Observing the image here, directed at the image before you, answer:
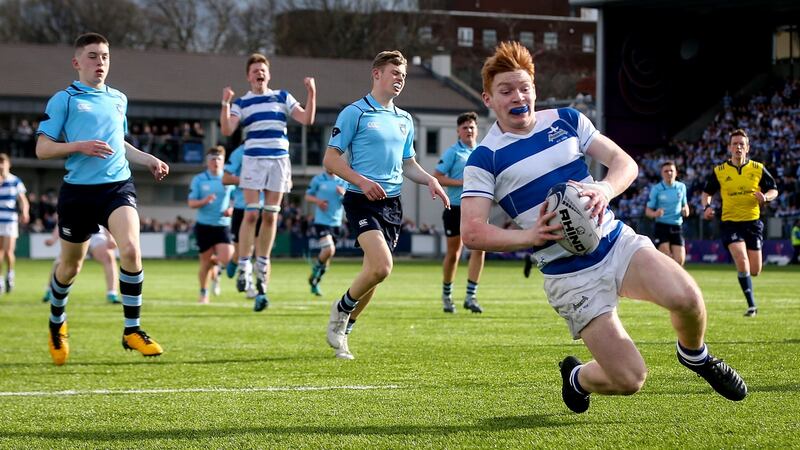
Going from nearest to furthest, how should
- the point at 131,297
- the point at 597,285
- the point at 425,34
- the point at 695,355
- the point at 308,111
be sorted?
the point at 597,285, the point at 695,355, the point at 131,297, the point at 308,111, the point at 425,34

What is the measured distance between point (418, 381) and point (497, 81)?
2.63 metres

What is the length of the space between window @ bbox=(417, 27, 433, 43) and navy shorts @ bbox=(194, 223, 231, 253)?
178 feet

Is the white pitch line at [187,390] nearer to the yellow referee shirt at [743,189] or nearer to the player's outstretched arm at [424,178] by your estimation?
the player's outstretched arm at [424,178]

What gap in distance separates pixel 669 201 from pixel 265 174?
398 inches

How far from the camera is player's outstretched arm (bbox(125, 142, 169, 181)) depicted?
940 cm

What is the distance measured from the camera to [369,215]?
33.3 ft

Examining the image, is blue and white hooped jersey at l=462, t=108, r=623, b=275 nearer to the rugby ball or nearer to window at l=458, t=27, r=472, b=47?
the rugby ball

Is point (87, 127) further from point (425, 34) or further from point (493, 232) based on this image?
point (425, 34)

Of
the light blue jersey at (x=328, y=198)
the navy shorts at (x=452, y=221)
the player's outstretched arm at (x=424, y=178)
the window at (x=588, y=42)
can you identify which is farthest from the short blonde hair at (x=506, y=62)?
the window at (x=588, y=42)

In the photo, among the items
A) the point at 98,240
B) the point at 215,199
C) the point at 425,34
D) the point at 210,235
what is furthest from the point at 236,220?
the point at 425,34

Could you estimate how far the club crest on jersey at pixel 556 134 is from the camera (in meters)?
6.47

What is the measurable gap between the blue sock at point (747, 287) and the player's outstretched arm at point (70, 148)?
8.48 metres

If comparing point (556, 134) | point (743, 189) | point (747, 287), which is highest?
point (556, 134)

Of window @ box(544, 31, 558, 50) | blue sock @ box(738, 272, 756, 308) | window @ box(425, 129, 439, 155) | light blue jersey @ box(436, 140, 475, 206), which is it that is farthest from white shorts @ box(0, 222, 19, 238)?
window @ box(544, 31, 558, 50)
